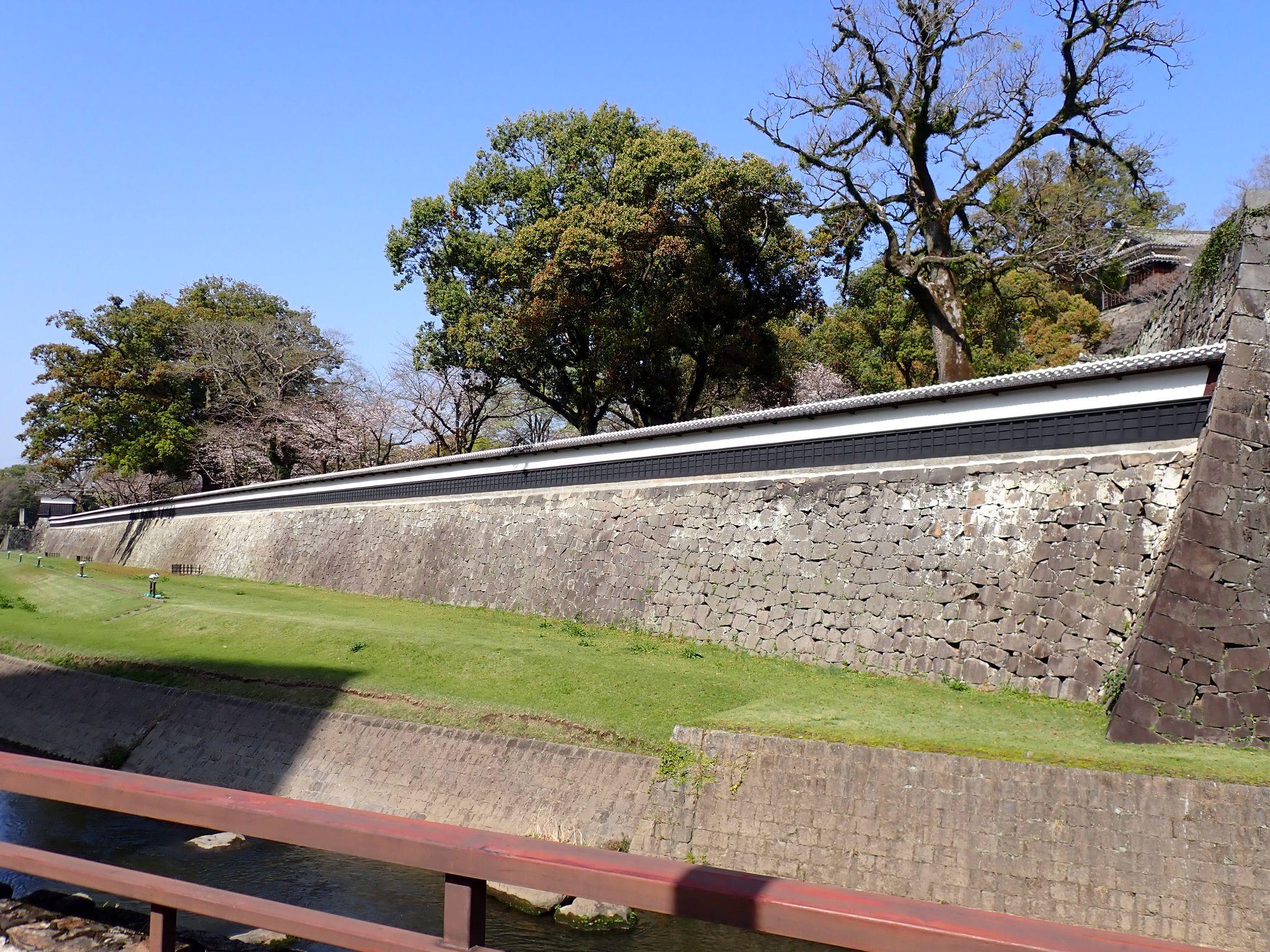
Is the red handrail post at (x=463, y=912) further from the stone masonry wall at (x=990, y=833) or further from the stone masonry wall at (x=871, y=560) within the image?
the stone masonry wall at (x=871, y=560)

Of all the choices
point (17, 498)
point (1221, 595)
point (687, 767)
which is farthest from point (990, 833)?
point (17, 498)

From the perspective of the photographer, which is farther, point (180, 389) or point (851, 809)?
point (180, 389)

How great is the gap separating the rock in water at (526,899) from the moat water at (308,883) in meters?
0.08

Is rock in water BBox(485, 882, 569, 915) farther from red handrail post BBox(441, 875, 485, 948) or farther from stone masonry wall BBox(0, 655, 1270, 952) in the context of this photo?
red handrail post BBox(441, 875, 485, 948)

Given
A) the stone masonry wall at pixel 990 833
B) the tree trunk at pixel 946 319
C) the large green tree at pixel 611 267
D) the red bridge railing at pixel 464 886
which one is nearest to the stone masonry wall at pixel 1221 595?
the stone masonry wall at pixel 990 833

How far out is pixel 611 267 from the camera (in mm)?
25344

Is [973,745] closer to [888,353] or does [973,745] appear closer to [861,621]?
[861,621]

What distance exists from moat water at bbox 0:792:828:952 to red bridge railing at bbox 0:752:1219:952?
187 inches

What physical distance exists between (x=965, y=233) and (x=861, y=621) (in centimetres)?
1394

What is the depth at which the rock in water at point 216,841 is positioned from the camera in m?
10.6

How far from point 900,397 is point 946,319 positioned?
8676 mm

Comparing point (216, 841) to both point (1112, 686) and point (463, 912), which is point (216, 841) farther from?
point (1112, 686)

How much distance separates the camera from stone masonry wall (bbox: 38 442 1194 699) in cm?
1088

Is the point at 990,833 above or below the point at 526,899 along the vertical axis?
above
